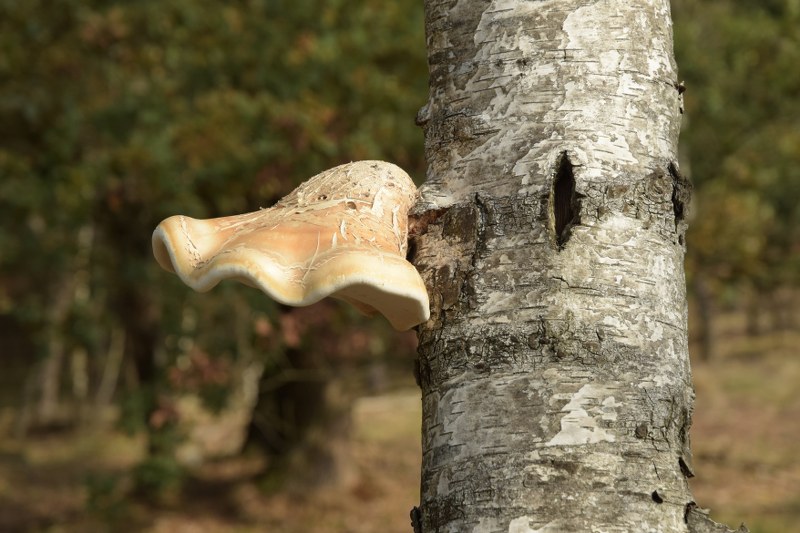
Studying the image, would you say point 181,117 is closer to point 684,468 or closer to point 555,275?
point 555,275

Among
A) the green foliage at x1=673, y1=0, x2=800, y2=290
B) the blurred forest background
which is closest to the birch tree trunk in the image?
the blurred forest background

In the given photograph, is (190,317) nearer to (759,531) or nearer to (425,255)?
(759,531)

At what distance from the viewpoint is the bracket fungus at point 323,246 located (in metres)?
1.71

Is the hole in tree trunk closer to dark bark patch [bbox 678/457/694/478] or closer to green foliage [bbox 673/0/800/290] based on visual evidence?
dark bark patch [bbox 678/457/694/478]

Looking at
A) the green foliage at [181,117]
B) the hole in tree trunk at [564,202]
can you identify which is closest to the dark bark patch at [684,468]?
the hole in tree trunk at [564,202]

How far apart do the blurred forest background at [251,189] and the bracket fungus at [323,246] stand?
592 cm

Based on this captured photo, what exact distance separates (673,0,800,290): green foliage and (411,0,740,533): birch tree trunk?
30.0 ft

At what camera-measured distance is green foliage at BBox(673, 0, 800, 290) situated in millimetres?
11000

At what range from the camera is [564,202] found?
1758 millimetres

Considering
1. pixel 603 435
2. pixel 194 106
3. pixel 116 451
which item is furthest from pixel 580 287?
pixel 116 451

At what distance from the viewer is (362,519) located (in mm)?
10578

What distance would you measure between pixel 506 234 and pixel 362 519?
9330 millimetres

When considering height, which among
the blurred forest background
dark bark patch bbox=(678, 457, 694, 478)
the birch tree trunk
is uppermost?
the blurred forest background

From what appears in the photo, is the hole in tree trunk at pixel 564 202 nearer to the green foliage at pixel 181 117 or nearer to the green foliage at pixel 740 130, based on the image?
the green foliage at pixel 181 117
